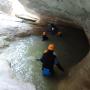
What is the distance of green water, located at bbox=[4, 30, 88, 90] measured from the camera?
18.4 feet

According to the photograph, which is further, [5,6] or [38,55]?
[5,6]

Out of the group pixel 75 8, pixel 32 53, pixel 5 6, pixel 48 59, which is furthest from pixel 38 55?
pixel 5 6

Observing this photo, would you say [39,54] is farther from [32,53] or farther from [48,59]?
[48,59]

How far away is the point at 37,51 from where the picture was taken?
6.97 m

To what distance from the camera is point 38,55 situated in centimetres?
670

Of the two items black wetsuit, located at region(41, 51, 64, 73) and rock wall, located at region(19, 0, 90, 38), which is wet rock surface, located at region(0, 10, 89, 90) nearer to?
black wetsuit, located at region(41, 51, 64, 73)

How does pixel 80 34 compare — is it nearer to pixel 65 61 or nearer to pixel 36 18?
pixel 36 18

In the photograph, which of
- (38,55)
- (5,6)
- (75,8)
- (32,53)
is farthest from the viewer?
(5,6)

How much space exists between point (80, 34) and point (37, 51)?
110 inches

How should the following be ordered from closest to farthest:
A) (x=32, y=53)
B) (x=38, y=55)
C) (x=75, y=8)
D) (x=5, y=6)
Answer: (x=75, y=8), (x=38, y=55), (x=32, y=53), (x=5, y=6)

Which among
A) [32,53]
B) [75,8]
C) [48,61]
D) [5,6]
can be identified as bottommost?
[5,6]

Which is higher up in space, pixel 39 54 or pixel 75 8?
pixel 75 8

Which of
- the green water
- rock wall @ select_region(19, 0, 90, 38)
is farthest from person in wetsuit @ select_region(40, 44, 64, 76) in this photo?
rock wall @ select_region(19, 0, 90, 38)

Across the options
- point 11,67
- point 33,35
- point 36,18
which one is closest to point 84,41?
point 33,35
